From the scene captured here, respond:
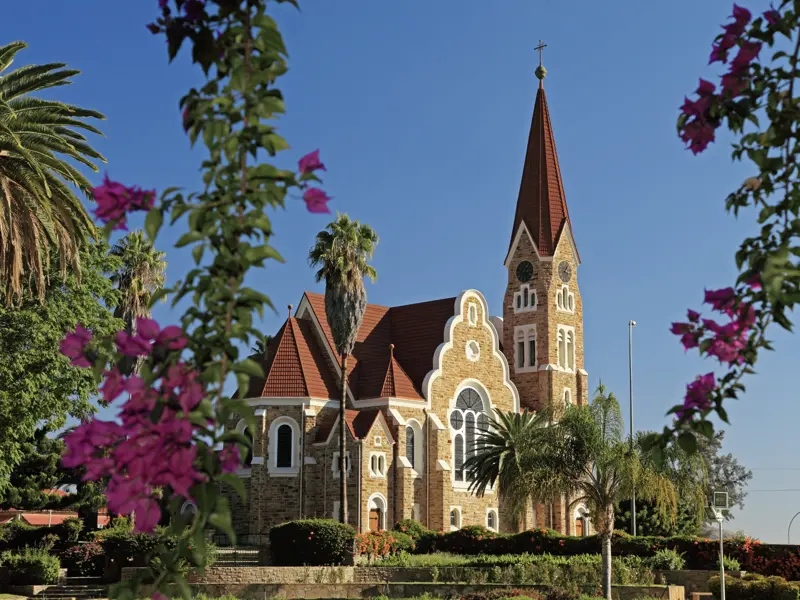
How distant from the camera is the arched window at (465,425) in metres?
52.6

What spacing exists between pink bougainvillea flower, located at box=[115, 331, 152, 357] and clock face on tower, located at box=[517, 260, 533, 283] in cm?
5646

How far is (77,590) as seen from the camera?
30828 mm

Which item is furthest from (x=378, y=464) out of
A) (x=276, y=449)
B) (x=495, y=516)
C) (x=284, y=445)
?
(x=495, y=516)

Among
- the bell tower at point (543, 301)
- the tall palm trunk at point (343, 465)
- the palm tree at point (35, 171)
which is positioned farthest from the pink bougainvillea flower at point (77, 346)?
the bell tower at point (543, 301)

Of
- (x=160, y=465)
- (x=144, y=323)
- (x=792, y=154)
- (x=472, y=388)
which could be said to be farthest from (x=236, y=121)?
(x=472, y=388)

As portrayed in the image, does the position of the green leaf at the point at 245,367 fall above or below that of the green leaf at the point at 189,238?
below

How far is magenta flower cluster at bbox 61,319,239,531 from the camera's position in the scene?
3389mm

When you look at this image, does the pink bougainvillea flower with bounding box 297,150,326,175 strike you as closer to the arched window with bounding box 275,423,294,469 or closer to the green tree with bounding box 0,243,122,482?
the green tree with bounding box 0,243,122,482

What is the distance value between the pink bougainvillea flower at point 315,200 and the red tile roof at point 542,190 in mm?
55958

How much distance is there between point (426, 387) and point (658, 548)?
21.3 metres

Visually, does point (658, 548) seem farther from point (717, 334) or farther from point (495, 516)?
point (717, 334)

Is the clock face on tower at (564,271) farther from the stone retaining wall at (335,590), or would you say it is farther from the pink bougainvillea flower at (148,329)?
the pink bougainvillea flower at (148,329)

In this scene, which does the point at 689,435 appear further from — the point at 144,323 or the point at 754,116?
the point at 144,323

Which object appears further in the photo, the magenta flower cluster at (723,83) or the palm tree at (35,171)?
the palm tree at (35,171)
